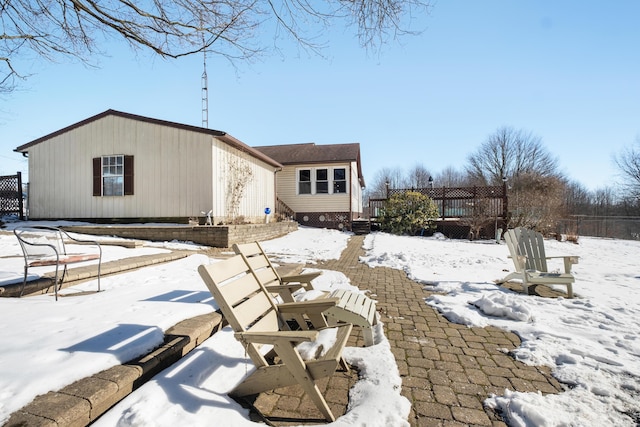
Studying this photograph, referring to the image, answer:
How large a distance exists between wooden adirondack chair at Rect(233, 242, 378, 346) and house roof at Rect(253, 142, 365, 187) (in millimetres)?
14798

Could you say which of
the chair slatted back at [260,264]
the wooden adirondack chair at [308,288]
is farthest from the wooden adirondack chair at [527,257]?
the chair slatted back at [260,264]

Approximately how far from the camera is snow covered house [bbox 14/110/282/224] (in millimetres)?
10617

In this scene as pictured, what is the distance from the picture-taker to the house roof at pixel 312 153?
1784 cm

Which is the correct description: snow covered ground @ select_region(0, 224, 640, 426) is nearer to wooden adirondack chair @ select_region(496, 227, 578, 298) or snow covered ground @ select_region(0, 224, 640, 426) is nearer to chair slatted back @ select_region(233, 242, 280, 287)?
wooden adirondack chair @ select_region(496, 227, 578, 298)

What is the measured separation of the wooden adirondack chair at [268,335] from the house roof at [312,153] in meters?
15.5

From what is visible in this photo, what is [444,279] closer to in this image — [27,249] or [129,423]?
[129,423]

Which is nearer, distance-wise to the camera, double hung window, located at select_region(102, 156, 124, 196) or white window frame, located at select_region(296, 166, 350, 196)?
double hung window, located at select_region(102, 156, 124, 196)

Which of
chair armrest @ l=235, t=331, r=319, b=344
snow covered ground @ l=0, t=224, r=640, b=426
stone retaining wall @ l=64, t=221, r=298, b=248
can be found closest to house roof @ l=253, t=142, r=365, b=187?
stone retaining wall @ l=64, t=221, r=298, b=248

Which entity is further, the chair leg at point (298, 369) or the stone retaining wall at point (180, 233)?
the stone retaining wall at point (180, 233)

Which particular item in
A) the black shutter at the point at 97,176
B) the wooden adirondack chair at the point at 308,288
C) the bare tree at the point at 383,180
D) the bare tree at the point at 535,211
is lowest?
the wooden adirondack chair at the point at 308,288

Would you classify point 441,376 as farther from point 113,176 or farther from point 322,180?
point 322,180

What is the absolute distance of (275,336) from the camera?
68.4 inches

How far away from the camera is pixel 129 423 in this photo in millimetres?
1525

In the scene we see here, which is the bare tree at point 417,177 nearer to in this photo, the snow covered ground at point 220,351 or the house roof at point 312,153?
the house roof at point 312,153
